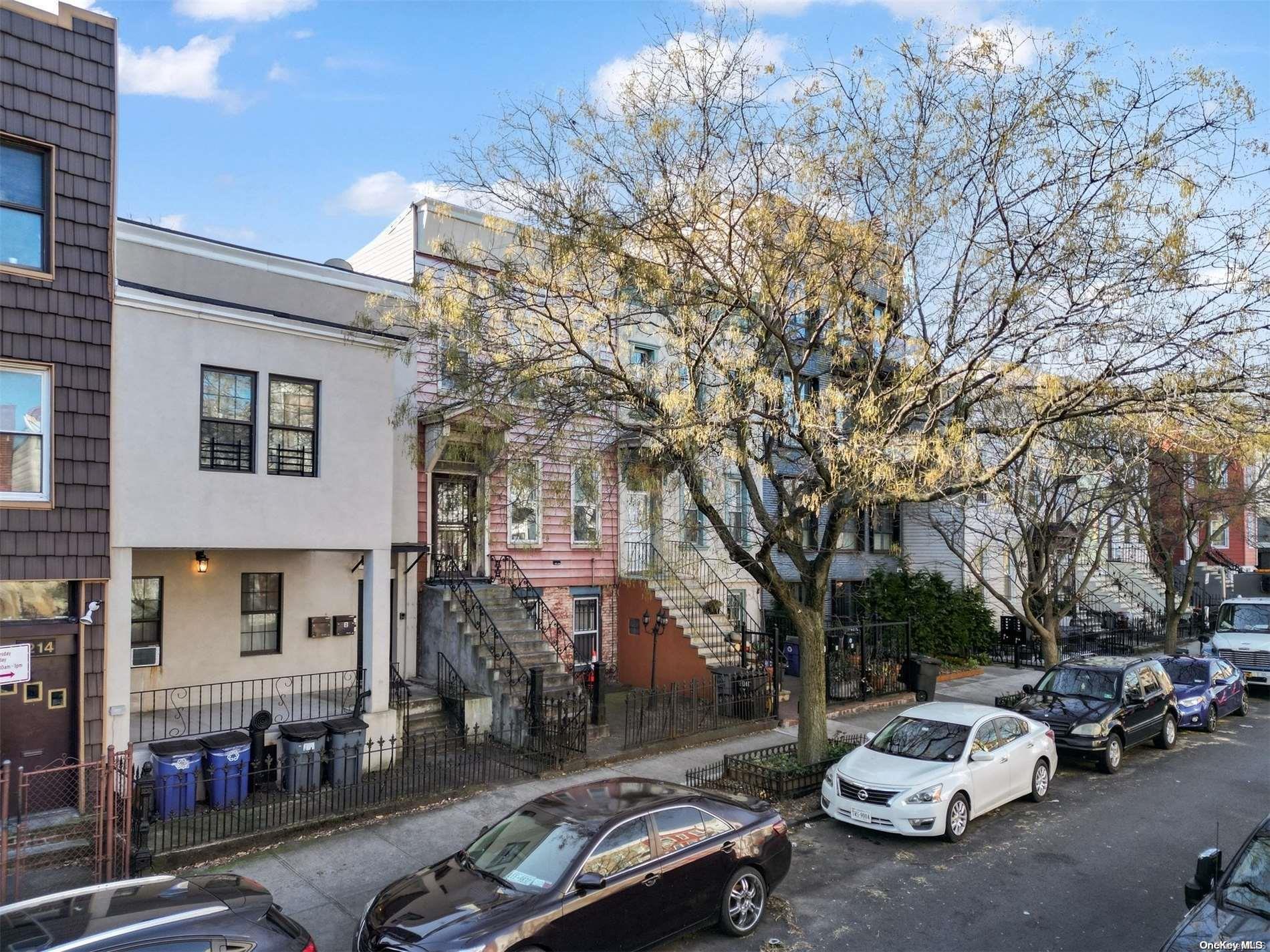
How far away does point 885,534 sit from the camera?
28.7 metres

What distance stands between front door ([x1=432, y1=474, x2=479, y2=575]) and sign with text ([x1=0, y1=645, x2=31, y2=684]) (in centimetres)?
812

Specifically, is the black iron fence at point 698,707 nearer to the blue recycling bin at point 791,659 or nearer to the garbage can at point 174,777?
the blue recycling bin at point 791,659

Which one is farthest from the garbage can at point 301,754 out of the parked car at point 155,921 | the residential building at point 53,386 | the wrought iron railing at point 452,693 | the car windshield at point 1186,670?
the car windshield at point 1186,670

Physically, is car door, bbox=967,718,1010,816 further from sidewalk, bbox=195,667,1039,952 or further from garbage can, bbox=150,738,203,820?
garbage can, bbox=150,738,203,820

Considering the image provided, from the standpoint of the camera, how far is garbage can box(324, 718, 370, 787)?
37.5 feet

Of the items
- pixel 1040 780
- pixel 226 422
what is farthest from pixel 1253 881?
pixel 226 422

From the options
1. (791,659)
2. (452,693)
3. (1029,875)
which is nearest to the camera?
(1029,875)

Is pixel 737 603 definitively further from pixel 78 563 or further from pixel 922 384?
pixel 78 563

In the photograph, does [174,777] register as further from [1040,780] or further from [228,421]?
[1040,780]

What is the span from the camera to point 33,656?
32.4 feet

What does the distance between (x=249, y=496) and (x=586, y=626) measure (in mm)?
9326

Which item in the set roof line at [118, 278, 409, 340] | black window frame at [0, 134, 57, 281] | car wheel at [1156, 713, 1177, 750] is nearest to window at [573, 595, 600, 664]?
roof line at [118, 278, 409, 340]

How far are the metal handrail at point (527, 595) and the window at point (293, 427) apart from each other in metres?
5.25

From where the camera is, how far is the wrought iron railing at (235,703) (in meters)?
11.9
